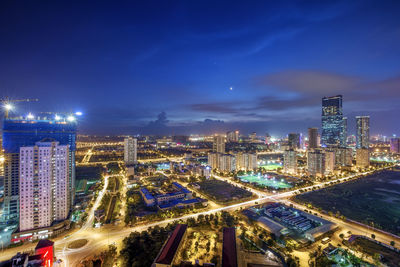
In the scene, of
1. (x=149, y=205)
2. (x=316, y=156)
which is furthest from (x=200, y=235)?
(x=316, y=156)

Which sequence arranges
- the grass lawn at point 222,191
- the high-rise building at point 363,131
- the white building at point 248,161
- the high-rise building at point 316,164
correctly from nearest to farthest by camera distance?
the grass lawn at point 222,191 → the high-rise building at point 316,164 → the white building at point 248,161 → the high-rise building at point 363,131

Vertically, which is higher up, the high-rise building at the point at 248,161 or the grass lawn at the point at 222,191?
the high-rise building at the point at 248,161

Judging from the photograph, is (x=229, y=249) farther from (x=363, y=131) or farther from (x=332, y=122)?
(x=363, y=131)

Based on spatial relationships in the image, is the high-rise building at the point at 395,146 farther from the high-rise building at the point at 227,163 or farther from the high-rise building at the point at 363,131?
the high-rise building at the point at 227,163

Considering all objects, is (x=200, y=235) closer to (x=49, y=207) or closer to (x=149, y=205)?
(x=149, y=205)

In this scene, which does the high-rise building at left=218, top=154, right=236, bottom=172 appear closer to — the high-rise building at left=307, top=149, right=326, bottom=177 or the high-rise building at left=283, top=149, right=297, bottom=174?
the high-rise building at left=283, top=149, right=297, bottom=174

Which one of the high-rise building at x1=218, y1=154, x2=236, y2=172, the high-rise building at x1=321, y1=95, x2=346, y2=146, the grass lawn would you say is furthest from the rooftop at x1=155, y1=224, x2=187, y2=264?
the high-rise building at x1=321, y1=95, x2=346, y2=146

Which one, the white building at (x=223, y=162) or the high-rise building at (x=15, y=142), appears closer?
the high-rise building at (x=15, y=142)

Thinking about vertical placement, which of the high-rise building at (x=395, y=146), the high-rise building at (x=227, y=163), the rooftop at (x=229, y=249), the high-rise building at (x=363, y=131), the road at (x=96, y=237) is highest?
the high-rise building at (x=363, y=131)

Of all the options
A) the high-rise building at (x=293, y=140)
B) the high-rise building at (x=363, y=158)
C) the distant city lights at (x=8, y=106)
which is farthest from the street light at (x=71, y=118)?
the high-rise building at (x=293, y=140)
